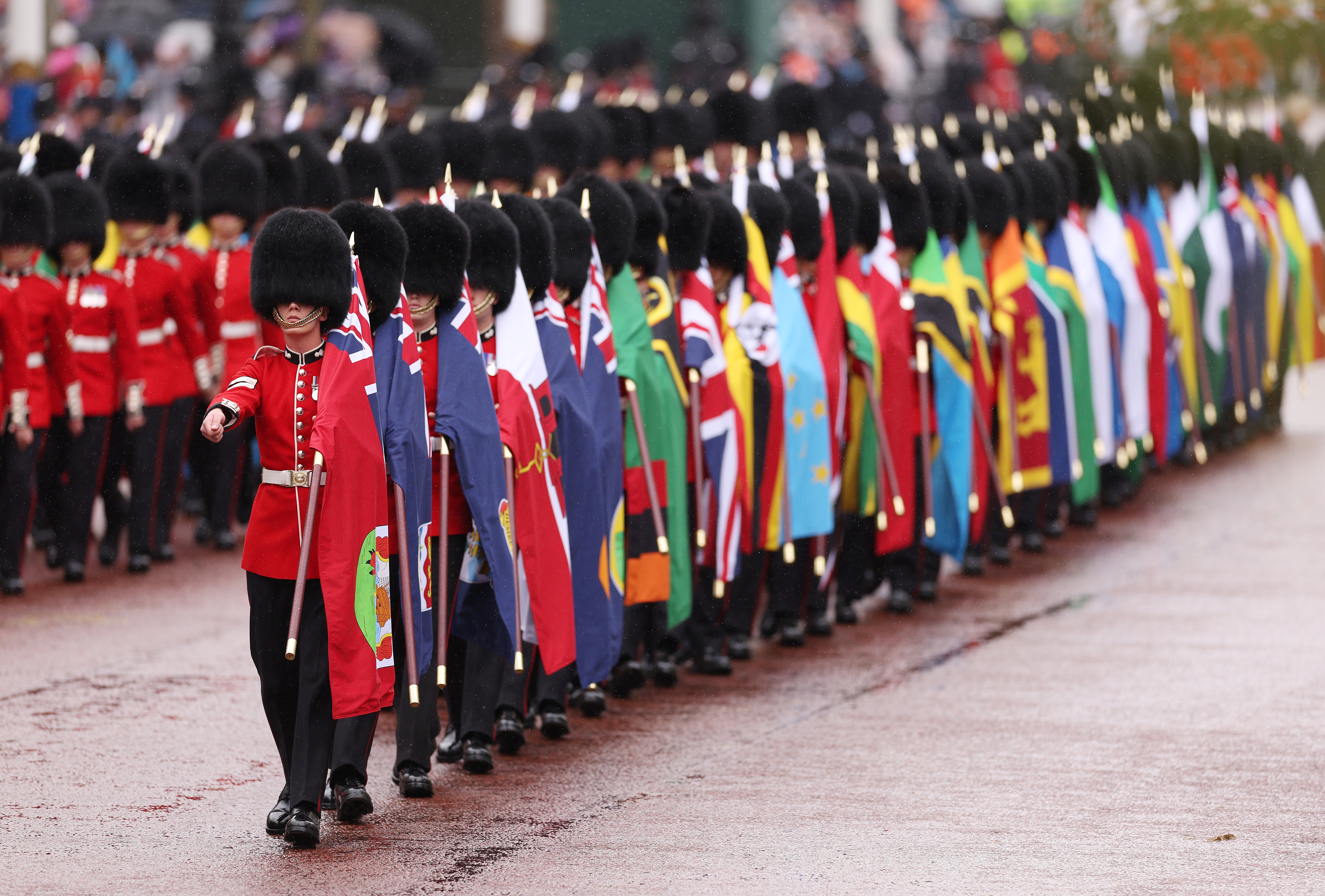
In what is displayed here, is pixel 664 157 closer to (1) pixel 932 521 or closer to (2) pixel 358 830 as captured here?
(1) pixel 932 521

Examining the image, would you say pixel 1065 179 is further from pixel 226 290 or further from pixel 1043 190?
pixel 226 290

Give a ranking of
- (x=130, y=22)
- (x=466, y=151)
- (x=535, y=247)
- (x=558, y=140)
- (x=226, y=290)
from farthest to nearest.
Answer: (x=130, y=22) < (x=558, y=140) < (x=466, y=151) < (x=226, y=290) < (x=535, y=247)

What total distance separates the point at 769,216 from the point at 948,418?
4.57 ft

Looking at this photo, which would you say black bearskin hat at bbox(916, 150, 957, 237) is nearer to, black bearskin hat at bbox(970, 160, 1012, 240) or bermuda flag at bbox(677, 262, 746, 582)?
black bearskin hat at bbox(970, 160, 1012, 240)

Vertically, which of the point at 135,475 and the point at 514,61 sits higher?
the point at 514,61

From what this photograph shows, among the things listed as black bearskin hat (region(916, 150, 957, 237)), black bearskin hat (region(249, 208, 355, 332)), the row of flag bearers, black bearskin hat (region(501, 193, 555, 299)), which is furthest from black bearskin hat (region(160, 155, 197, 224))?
black bearskin hat (region(249, 208, 355, 332))

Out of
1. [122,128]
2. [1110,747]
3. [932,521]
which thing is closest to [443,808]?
[1110,747]

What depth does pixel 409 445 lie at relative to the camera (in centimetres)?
613

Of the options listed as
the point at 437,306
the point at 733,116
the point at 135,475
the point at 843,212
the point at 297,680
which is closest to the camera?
the point at 297,680

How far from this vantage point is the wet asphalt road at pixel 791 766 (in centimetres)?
562

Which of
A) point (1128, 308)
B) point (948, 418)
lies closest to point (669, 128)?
point (1128, 308)

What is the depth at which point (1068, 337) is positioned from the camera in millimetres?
10766

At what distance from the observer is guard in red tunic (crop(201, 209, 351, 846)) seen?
232 inches

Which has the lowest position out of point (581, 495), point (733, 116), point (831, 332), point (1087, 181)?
point (581, 495)
